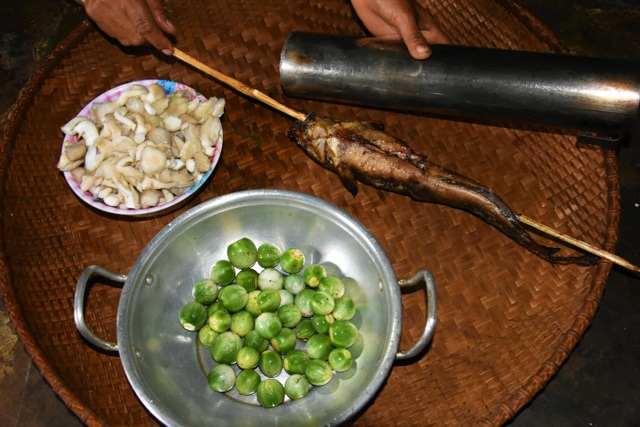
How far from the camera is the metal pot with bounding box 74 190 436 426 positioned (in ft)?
7.64

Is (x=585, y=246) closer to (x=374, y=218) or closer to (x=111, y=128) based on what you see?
(x=374, y=218)

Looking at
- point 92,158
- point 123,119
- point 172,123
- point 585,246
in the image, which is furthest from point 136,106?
point 585,246

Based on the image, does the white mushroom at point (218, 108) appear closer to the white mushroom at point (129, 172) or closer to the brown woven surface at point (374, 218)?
the brown woven surface at point (374, 218)

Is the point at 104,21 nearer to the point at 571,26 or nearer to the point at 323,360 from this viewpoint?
the point at 323,360

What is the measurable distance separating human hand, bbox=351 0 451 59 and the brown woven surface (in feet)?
0.89

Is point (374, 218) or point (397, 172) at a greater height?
point (397, 172)

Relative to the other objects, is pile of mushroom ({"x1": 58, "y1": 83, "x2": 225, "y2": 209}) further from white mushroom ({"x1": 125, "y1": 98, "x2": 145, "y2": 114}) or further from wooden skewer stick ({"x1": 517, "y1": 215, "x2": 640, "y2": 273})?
wooden skewer stick ({"x1": 517, "y1": 215, "x2": 640, "y2": 273})

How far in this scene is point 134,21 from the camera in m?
3.07

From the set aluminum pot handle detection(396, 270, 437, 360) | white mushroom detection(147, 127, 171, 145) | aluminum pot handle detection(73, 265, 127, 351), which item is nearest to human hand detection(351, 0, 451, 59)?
aluminum pot handle detection(396, 270, 437, 360)

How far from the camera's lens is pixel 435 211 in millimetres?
3064

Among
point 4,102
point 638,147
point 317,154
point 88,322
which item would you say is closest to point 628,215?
point 638,147

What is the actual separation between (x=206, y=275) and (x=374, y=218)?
95cm

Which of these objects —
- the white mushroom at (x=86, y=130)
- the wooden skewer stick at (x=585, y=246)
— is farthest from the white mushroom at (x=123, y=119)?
the wooden skewer stick at (x=585, y=246)

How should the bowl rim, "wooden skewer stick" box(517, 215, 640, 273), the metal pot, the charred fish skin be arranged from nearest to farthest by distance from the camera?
the bowl rim → the metal pot → "wooden skewer stick" box(517, 215, 640, 273) → the charred fish skin
